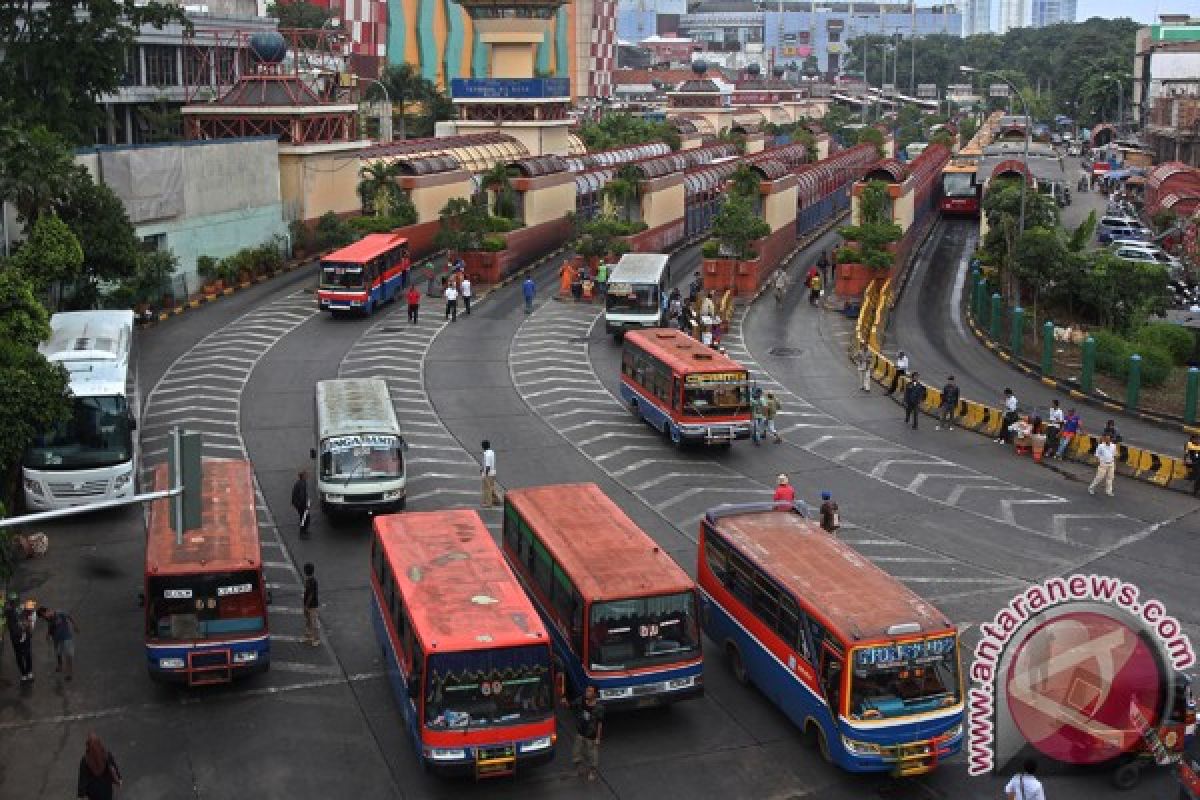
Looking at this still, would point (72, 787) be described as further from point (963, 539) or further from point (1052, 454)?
point (1052, 454)

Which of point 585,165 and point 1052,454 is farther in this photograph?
point 585,165

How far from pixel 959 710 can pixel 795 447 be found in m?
Answer: 18.2

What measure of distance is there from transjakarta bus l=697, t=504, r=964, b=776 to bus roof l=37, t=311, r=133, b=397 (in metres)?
14.7

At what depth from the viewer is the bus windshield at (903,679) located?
59.4 feet

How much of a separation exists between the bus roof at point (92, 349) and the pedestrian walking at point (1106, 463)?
22411 millimetres

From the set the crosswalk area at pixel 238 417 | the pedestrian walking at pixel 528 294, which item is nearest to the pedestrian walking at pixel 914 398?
the crosswalk area at pixel 238 417

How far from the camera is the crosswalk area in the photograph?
23.0m

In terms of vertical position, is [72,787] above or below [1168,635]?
below

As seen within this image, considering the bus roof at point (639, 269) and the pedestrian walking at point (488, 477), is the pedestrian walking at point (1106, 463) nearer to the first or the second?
the pedestrian walking at point (488, 477)

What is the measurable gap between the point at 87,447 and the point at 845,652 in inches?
700

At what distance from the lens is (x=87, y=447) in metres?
28.6

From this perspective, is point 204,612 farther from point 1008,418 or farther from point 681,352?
point 1008,418

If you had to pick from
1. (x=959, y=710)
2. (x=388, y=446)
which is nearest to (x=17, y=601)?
(x=388, y=446)

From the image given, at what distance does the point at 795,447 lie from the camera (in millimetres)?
36375
